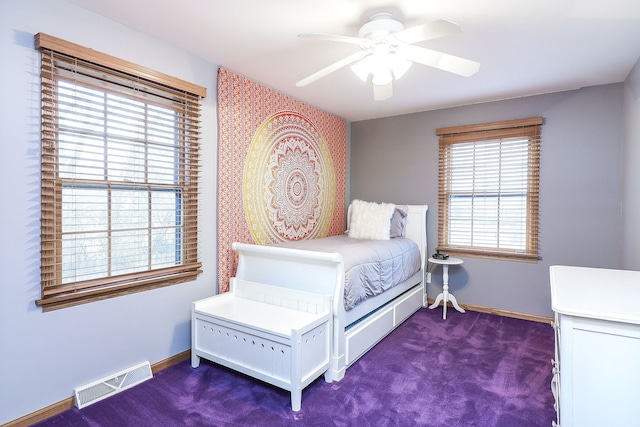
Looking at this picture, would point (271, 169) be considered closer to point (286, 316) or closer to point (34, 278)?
point (286, 316)

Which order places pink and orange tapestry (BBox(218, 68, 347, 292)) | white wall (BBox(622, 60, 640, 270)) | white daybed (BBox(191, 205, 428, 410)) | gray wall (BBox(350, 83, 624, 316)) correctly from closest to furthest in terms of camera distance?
white daybed (BBox(191, 205, 428, 410))
white wall (BBox(622, 60, 640, 270))
pink and orange tapestry (BBox(218, 68, 347, 292))
gray wall (BBox(350, 83, 624, 316))

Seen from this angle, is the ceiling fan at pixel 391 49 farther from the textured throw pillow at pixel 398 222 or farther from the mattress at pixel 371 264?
the textured throw pillow at pixel 398 222

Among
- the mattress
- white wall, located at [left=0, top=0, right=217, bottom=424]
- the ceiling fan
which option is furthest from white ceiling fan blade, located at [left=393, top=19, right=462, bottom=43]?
white wall, located at [left=0, top=0, right=217, bottom=424]

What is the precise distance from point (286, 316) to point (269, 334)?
26 centimetres

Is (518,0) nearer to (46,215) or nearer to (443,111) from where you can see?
(443,111)

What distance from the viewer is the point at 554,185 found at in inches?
133

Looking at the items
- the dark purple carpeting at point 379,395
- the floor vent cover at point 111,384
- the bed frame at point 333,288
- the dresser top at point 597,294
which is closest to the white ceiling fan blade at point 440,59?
the dresser top at point 597,294

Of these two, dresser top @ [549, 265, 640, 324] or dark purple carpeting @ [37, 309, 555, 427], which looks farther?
dark purple carpeting @ [37, 309, 555, 427]

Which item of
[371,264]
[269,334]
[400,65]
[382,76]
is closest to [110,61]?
[382,76]

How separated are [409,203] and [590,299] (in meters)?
2.88

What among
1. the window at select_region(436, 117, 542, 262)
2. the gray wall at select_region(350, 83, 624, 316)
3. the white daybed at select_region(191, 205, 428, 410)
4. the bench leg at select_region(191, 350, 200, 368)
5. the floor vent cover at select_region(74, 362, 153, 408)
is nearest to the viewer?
the floor vent cover at select_region(74, 362, 153, 408)

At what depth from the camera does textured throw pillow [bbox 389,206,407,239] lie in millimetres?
3811

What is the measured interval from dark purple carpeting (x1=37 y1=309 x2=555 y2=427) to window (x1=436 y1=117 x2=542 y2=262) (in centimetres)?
117

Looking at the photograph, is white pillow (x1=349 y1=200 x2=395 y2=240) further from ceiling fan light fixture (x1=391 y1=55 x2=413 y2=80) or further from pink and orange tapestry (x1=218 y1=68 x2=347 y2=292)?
ceiling fan light fixture (x1=391 y1=55 x2=413 y2=80)
